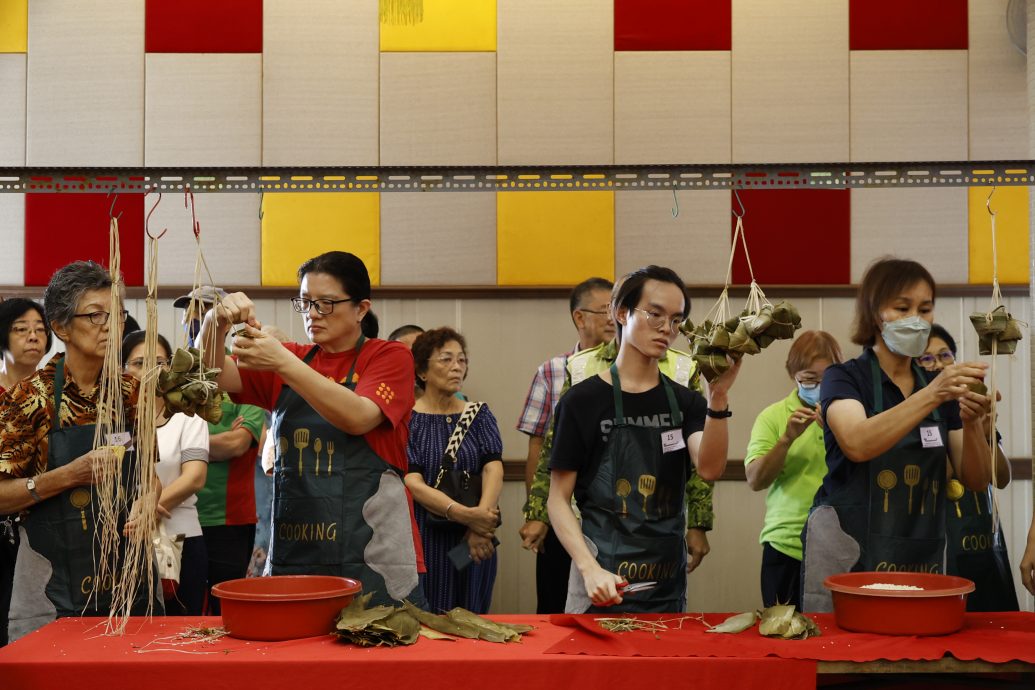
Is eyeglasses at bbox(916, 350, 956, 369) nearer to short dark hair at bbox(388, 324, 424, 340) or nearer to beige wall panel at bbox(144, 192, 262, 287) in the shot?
short dark hair at bbox(388, 324, 424, 340)

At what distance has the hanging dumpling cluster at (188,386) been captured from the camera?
2684 mm

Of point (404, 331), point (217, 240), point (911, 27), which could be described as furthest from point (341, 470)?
point (911, 27)

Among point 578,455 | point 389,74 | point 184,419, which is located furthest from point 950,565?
point 389,74

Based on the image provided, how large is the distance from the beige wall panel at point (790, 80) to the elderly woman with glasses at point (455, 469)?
→ 1928 millimetres

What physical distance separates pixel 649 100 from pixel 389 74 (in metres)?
1.28

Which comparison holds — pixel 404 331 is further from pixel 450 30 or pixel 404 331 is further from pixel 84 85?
pixel 84 85

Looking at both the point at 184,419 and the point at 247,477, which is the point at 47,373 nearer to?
the point at 184,419

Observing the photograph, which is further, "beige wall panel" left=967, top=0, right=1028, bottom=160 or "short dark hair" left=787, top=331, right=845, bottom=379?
"beige wall panel" left=967, top=0, right=1028, bottom=160

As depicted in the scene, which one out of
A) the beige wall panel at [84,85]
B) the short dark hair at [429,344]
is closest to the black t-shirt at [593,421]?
the short dark hair at [429,344]

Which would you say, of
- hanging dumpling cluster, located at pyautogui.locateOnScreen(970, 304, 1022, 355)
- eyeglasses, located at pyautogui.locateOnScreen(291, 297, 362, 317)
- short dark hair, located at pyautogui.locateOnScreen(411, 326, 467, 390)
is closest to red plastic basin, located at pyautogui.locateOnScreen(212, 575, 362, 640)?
eyeglasses, located at pyautogui.locateOnScreen(291, 297, 362, 317)

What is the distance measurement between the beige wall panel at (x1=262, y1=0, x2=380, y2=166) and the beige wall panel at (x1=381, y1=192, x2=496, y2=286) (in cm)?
36

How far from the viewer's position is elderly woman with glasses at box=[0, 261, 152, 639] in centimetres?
290

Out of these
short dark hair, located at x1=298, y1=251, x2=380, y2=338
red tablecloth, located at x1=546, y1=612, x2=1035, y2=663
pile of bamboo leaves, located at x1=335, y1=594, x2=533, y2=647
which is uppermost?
short dark hair, located at x1=298, y1=251, x2=380, y2=338

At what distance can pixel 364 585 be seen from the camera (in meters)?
2.93
